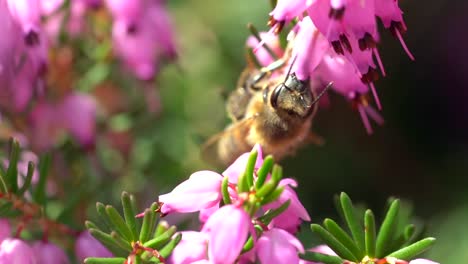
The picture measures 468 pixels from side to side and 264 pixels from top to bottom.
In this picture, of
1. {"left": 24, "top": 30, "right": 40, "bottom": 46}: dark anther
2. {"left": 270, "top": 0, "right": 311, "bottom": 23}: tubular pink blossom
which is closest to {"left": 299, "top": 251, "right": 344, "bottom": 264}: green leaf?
{"left": 270, "top": 0, "right": 311, "bottom": 23}: tubular pink blossom

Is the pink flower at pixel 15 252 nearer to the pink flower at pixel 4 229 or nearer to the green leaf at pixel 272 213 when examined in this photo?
the pink flower at pixel 4 229

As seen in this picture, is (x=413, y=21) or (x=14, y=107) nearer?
(x=14, y=107)

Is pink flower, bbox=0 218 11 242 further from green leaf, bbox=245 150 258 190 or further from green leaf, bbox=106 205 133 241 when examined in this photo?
green leaf, bbox=245 150 258 190

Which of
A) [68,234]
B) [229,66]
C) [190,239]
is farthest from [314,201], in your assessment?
[190,239]

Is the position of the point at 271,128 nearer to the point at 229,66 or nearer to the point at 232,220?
the point at 232,220

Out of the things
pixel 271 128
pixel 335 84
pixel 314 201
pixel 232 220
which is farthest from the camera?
pixel 314 201

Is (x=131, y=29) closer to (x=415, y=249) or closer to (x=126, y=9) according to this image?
(x=126, y=9)

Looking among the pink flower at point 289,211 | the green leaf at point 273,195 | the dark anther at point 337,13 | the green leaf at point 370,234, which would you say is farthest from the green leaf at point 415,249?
the dark anther at point 337,13
